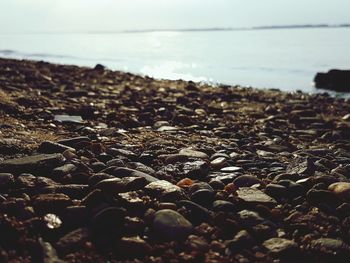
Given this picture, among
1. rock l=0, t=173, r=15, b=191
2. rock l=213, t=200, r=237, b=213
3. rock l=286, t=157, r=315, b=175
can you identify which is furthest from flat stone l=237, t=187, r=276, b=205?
rock l=0, t=173, r=15, b=191

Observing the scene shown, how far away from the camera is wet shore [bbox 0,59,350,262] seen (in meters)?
2.61

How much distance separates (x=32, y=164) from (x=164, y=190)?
43.4 inches

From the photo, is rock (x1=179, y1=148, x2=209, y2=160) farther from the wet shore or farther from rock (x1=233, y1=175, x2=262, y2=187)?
rock (x1=233, y1=175, x2=262, y2=187)

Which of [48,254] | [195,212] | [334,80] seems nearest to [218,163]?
[195,212]

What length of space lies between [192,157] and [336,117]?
538cm

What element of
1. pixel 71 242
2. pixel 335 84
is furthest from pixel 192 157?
pixel 335 84

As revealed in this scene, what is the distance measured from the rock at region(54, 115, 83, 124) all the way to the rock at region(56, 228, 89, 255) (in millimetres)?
3532

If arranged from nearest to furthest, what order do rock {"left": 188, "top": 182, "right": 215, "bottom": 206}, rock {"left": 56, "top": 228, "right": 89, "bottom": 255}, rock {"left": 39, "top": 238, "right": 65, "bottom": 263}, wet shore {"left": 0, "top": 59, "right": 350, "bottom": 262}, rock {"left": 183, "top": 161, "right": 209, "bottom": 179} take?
rock {"left": 39, "top": 238, "right": 65, "bottom": 263} → rock {"left": 56, "top": 228, "right": 89, "bottom": 255} → wet shore {"left": 0, "top": 59, "right": 350, "bottom": 262} → rock {"left": 188, "top": 182, "right": 215, "bottom": 206} → rock {"left": 183, "top": 161, "right": 209, "bottom": 179}

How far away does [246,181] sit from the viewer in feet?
12.1

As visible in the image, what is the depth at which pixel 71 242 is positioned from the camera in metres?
2.54

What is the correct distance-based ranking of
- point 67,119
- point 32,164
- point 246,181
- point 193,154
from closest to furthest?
1. point 32,164
2. point 246,181
3. point 193,154
4. point 67,119

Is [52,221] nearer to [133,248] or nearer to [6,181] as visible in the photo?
[133,248]

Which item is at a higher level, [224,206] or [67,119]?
[67,119]

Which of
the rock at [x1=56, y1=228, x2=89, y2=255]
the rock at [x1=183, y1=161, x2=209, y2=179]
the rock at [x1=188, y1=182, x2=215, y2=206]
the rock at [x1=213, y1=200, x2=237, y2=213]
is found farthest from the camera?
the rock at [x1=183, y1=161, x2=209, y2=179]
